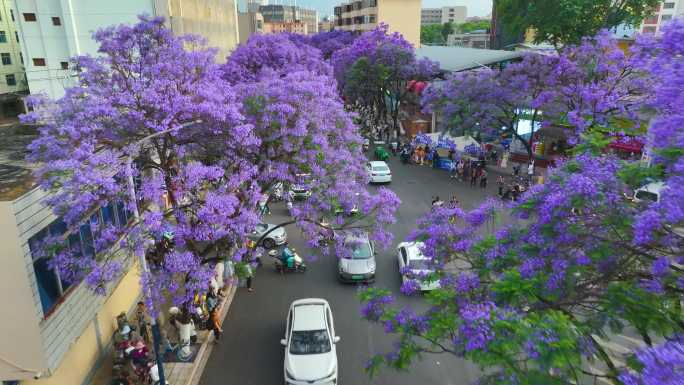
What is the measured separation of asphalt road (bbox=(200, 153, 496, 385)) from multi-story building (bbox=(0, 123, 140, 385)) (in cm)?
328

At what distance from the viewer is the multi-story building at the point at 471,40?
4119 inches

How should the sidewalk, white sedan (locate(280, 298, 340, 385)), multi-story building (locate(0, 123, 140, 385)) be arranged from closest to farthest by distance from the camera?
multi-story building (locate(0, 123, 140, 385)) → white sedan (locate(280, 298, 340, 385)) → the sidewalk

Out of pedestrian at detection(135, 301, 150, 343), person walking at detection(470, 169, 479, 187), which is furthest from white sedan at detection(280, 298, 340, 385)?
person walking at detection(470, 169, 479, 187)

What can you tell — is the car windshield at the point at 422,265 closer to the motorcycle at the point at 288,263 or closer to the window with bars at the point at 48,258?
the motorcycle at the point at 288,263

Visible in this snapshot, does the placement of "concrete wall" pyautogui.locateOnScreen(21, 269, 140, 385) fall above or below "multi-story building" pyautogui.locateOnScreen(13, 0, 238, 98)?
below

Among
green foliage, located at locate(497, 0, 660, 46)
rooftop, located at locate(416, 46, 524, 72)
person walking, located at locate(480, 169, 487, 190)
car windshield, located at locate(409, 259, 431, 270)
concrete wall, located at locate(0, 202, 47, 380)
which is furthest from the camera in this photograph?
rooftop, located at locate(416, 46, 524, 72)

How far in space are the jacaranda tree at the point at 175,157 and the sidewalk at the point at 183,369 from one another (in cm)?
160

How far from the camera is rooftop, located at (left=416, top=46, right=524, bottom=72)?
117 ft

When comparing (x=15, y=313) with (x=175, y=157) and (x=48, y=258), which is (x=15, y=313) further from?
(x=175, y=157)

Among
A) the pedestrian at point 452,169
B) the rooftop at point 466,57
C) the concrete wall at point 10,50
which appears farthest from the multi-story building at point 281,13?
the pedestrian at point 452,169

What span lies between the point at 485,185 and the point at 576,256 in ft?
63.5

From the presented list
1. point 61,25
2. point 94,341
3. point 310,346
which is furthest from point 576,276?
point 61,25

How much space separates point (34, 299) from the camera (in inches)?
344

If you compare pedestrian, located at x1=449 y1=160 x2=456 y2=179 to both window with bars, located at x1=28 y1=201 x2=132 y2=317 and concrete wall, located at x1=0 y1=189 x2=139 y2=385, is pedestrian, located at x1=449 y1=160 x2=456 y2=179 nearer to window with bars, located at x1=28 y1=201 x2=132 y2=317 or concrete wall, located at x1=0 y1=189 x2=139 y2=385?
window with bars, located at x1=28 y1=201 x2=132 y2=317
